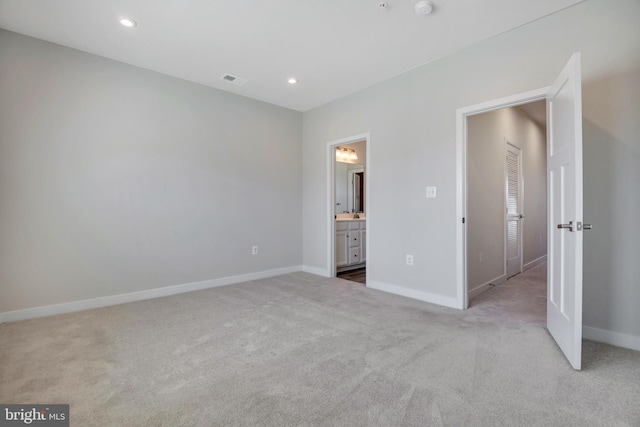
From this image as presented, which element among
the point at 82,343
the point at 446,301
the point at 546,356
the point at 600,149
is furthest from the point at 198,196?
the point at 600,149

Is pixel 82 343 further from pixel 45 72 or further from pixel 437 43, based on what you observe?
pixel 437 43

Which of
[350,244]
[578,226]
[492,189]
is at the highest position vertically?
[492,189]

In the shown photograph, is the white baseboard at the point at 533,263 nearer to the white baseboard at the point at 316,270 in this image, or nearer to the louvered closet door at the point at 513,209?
the louvered closet door at the point at 513,209

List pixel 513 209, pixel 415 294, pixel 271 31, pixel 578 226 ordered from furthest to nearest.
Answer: pixel 513 209, pixel 415 294, pixel 271 31, pixel 578 226

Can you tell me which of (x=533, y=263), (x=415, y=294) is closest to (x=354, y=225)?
(x=415, y=294)

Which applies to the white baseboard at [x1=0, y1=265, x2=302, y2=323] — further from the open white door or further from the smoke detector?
the smoke detector

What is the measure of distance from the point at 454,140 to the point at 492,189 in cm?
135

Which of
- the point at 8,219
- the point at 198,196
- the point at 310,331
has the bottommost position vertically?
the point at 310,331

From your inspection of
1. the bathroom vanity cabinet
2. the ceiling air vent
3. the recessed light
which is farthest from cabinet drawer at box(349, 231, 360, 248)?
the recessed light

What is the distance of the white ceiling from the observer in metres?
2.31

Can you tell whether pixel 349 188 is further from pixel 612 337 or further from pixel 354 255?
pixel 612 337

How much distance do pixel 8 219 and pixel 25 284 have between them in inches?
24.4

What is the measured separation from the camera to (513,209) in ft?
15.0

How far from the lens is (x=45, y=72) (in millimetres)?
2793
